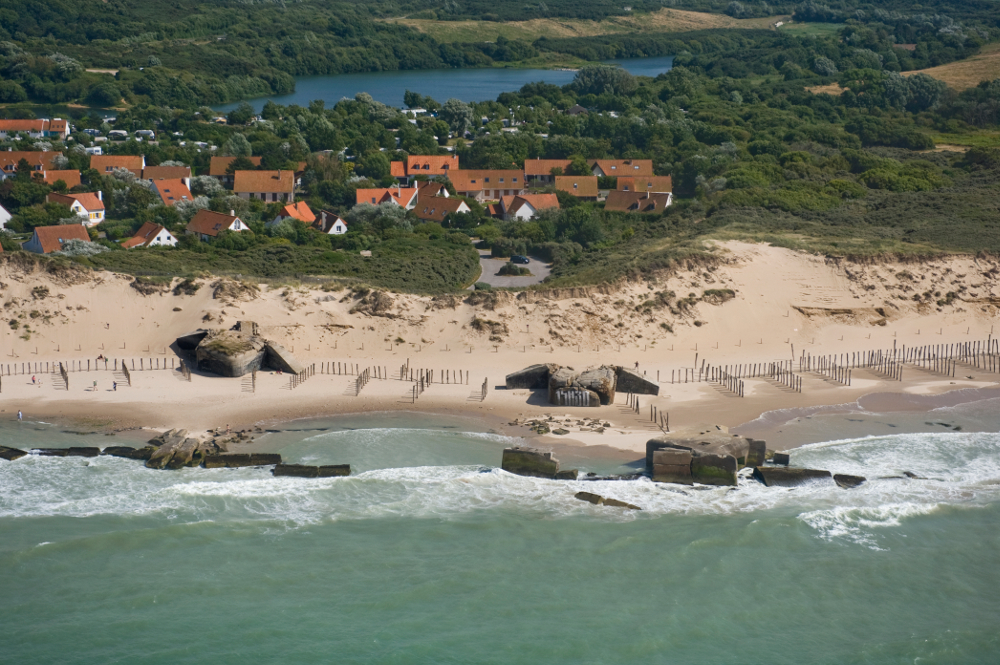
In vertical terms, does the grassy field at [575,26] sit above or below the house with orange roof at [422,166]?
above

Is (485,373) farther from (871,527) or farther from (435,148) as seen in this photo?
(435,148)

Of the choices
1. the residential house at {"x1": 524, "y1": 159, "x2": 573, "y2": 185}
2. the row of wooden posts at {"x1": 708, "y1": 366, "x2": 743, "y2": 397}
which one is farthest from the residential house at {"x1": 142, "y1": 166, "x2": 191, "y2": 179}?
the row of wooden posts at {"x1": 708, "y1": 366, "x2": 743, "y2": 397}

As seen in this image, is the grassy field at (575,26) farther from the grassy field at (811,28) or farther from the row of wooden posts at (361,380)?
the row of wooden posts at (361,380)

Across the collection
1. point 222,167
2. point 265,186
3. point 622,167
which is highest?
point 622,167

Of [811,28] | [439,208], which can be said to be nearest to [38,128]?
[439,208]

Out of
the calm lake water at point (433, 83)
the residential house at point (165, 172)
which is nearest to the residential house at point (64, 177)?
the residential house at point (165, 172)

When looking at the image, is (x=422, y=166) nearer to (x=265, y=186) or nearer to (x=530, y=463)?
(x=265, y=186)
